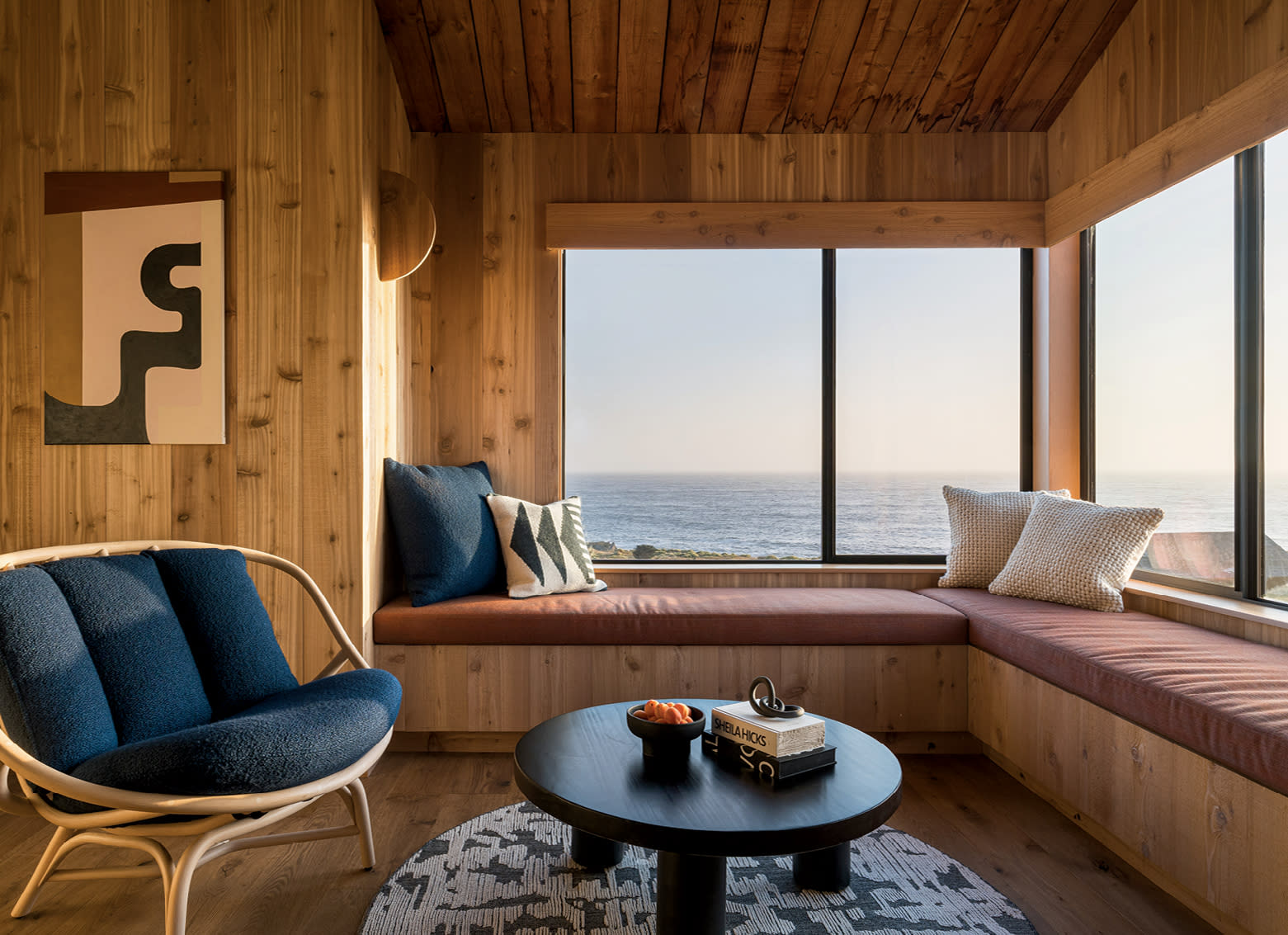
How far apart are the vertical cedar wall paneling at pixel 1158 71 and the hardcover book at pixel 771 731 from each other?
2442 millimetres

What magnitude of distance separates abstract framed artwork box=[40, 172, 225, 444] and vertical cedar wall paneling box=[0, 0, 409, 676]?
6cm

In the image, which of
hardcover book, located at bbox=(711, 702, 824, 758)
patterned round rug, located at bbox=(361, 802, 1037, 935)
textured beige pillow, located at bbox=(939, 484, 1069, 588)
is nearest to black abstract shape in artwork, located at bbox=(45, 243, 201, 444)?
patterned round rug, located at bbox=(361, 802, 1037, 935)

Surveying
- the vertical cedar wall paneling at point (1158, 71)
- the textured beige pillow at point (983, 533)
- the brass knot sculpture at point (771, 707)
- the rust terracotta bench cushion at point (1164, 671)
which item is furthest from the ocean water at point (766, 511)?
the brass knot sculpture at point (771, 707)

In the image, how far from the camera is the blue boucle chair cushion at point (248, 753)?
4.56 feet

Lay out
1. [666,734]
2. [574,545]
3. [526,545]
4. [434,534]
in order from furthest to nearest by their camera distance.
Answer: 1. [574,545]
2. [526,545]
3. [434,534]
4. [666,734]

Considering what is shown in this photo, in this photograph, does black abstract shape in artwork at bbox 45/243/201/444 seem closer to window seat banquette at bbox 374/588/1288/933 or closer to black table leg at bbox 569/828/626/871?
window seat banquette at bbox 374/588/1288/933

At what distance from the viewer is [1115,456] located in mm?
3203

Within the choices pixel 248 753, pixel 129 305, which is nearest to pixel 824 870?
pixel 248 753

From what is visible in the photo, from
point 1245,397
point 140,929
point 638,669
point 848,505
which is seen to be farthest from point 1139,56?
point 140,929

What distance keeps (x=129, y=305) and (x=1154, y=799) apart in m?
3.35

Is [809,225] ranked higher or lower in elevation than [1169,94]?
lower

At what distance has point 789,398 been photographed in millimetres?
3553

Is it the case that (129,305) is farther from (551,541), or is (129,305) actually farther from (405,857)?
(405,857)

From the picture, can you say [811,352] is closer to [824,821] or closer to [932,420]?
[932,420]
